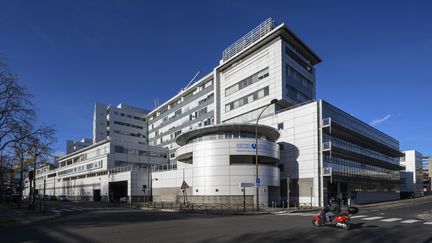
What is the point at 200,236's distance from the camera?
14875 millimetres

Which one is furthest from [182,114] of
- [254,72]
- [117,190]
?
[254,72]

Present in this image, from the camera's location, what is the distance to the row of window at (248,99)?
61.3m

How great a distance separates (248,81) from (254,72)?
2.02 m

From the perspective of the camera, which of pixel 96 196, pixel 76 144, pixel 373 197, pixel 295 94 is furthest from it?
pixel 76 144

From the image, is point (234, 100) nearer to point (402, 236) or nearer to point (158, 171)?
point (158, 171)

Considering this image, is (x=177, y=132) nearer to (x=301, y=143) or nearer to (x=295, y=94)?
(x=295, y=94)

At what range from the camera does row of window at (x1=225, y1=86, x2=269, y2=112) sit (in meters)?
61.3

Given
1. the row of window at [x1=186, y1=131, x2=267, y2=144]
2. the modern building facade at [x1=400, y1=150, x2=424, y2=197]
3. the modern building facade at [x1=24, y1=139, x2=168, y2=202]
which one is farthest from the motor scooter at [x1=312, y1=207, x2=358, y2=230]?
the modern building facade at [x1=400, y1=150, x2=424, y2=197]

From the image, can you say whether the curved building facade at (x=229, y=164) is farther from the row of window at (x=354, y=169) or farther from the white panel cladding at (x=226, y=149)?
the row of window at (x=354, y=169)

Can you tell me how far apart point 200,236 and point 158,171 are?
52.3 m

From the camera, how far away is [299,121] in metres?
53.8

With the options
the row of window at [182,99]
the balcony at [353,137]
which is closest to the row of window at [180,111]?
the row of window at [182,99]

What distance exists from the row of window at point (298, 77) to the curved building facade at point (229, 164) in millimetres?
13292

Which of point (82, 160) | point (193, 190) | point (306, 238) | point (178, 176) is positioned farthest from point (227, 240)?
point (82, 160)
